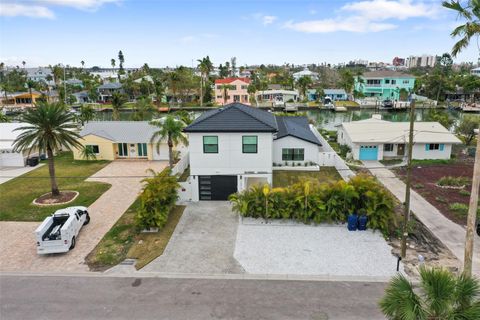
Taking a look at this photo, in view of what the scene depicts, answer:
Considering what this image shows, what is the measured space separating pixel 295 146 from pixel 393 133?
37.9 ft

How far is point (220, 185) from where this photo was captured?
80.2 feet

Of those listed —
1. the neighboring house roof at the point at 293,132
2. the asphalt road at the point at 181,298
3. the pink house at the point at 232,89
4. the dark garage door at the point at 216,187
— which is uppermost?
the pink house at the point at 232,89

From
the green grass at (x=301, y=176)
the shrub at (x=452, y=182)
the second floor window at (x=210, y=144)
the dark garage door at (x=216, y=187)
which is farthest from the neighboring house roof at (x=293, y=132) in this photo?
the shrub at (x=452, y=182)

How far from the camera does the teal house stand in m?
91.3

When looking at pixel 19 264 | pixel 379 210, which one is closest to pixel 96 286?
pixel 19 264

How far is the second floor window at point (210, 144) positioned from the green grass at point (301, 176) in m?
6.24

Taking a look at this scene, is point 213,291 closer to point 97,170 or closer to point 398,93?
point 97,170

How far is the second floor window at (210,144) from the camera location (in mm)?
23734

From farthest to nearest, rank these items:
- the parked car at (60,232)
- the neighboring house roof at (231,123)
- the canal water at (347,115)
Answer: the canal water at (347,115) → the neighboring house roof at (231,123) → the parked car at (60,232)

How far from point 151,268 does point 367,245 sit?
1062 cm

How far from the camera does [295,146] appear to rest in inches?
1255

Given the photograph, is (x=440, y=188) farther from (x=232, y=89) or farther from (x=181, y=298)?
(x=232, y=89)

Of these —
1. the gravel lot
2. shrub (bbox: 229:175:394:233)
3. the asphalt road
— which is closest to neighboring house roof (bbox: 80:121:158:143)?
shrub (bbox: 229:175:394:233)

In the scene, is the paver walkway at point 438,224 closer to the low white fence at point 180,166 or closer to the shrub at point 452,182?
the shrub at point 452,182
